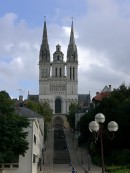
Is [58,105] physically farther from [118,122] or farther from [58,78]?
[118,122]

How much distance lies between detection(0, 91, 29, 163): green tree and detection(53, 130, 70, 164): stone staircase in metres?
22.4

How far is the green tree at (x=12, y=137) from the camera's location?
53.6 m

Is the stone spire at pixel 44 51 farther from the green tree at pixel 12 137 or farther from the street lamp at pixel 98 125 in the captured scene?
the street lamp at pixel 98 125

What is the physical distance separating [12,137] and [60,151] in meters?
37.6

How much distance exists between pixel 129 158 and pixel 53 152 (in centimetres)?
2536

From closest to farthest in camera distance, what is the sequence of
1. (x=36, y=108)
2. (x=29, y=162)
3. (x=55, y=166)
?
(x=29, y=162) → (x=55, y=166) → (x=36, y=108)

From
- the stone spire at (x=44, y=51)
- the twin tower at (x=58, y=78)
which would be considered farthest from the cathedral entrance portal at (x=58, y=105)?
the stone spire at (x=44, y=51)

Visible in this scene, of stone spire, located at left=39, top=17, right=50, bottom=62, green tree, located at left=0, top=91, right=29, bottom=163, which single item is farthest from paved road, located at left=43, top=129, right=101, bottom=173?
stone spire, located at left=39, top=17, right=50, bottom=62

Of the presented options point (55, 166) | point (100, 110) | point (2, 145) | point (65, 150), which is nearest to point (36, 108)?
point (65, 150)

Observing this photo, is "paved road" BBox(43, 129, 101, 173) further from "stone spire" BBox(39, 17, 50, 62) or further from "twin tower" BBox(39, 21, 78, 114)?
"stone spire" BBox(39, 17, 50, 62)

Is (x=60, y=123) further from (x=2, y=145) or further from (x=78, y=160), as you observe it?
(x=2, y=145)

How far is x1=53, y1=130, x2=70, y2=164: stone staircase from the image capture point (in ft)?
259

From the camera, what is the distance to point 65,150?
92375 millimetres

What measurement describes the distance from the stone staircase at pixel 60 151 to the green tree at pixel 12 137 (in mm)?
22415
